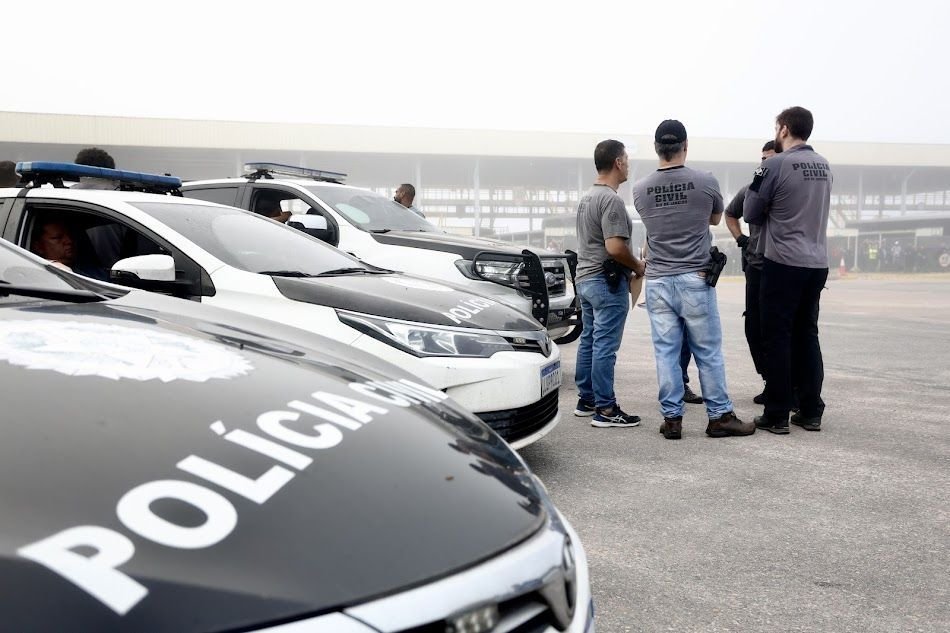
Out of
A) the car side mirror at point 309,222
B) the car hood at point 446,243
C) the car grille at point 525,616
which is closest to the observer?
the car grille at point 525,616

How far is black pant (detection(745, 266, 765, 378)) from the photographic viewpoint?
5496mm

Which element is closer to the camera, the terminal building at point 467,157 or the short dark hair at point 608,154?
the short dark hair at point 608,154

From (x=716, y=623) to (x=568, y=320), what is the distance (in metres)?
4.06

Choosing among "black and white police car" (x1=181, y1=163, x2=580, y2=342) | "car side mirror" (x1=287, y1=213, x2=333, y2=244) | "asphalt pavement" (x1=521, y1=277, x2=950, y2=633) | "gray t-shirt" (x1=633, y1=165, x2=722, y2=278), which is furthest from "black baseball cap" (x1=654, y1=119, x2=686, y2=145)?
"car side mirror" (x1=287, y1=213, x2=333, y2=244)

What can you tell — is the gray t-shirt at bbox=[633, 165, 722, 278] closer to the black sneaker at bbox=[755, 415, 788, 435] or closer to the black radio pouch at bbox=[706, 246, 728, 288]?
the black radio pouch at bbox=[706, 246, 728, 288]

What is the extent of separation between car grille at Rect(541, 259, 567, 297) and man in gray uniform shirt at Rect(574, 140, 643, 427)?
4.05 feet

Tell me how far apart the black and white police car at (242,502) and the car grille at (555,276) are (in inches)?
189

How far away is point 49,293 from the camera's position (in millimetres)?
1775

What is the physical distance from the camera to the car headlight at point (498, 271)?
5699 millimetres

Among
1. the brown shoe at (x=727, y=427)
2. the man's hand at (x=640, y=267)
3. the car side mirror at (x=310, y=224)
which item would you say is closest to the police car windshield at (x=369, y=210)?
the car side mirror at (x=310, y=224)

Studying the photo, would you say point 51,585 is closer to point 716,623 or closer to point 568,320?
point 716,623

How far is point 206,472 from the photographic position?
110 cm

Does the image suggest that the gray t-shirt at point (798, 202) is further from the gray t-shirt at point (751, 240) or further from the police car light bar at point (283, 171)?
the police car light bar at point (283, 171)

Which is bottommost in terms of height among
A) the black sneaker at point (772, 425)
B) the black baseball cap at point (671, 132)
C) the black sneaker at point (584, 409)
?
the black sneaker at point (584, 409)
